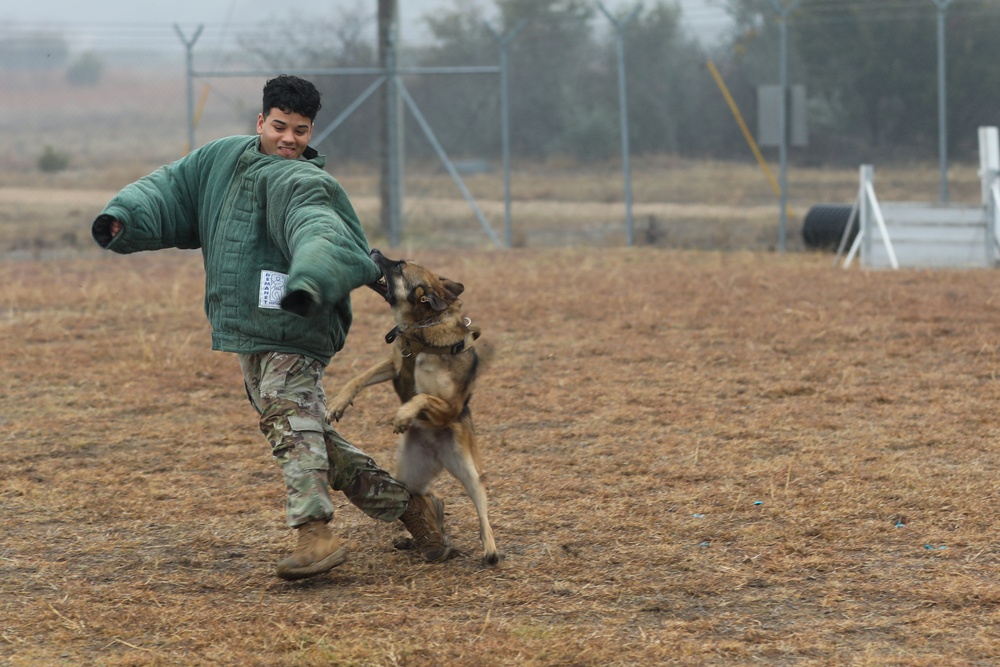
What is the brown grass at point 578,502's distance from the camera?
3.72m

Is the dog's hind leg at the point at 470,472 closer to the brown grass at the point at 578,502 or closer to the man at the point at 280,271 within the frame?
the brown grass at the point at 578,502

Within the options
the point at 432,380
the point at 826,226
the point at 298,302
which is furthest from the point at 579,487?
the point at 826,226

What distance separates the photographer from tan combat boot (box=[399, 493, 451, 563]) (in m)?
4.50

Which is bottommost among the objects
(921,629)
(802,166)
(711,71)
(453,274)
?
(921,629)

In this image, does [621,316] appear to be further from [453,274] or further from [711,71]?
[711,71]

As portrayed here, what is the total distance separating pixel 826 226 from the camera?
14.3 metres

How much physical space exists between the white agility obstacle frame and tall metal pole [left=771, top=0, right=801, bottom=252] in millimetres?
1889

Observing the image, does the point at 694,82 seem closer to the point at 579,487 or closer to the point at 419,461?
the point at 579,487

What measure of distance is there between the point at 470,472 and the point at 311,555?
72 cm

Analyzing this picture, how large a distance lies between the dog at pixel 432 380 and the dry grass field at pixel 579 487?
348mm

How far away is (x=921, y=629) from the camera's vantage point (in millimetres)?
3727

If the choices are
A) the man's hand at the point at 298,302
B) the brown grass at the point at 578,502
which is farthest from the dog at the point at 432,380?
the man's hand at the point at 298,302

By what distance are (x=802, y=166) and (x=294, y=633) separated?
13933mm

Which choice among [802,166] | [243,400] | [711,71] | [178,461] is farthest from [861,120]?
[178,461]
